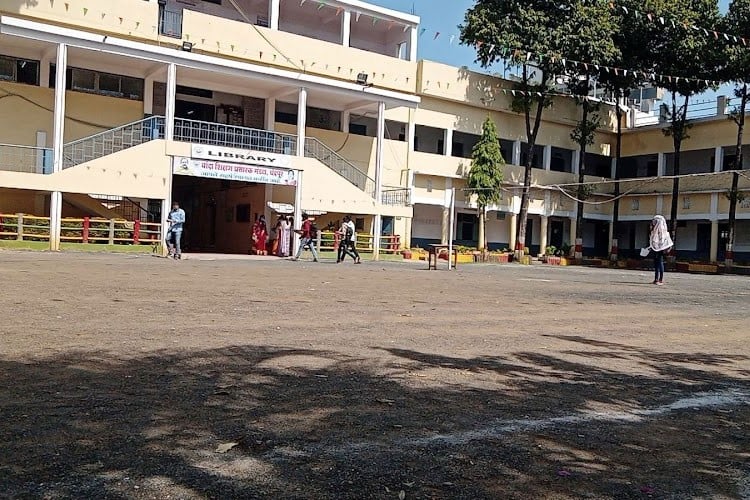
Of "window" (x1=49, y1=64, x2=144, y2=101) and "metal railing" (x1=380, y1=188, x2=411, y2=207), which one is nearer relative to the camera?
"window" (x1=49, y1=64, x2=144, y2=101)

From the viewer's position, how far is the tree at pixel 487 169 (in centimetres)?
3781

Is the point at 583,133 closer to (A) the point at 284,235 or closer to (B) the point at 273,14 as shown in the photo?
(B) the point at 273,14

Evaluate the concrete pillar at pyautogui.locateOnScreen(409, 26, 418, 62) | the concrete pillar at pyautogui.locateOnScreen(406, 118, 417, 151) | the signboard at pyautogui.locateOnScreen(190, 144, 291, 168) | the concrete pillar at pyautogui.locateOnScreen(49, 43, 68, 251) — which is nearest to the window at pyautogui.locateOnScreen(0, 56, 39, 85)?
the concrete pillar at pyautogui.locateOnScreen(49, 43, 68, 251)

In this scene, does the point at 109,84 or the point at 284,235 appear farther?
the point at 284,235

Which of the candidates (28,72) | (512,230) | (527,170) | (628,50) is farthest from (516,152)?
(28,72)

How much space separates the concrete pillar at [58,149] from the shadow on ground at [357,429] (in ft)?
66.9

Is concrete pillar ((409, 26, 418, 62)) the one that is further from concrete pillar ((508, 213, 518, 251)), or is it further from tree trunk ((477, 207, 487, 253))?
A: concrete pillar ((508, 213, 518, 251))

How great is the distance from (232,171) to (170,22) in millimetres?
6685

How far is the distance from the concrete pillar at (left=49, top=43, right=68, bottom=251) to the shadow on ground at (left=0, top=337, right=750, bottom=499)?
2040cm

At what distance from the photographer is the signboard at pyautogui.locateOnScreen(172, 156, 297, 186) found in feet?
87.1

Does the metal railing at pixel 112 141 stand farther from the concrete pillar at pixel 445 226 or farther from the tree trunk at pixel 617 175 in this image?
the tree trunk at pixel 617 175

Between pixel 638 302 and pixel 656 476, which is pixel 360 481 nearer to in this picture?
pixel 656 476

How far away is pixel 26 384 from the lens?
4.75 metres

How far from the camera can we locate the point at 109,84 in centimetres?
2903
